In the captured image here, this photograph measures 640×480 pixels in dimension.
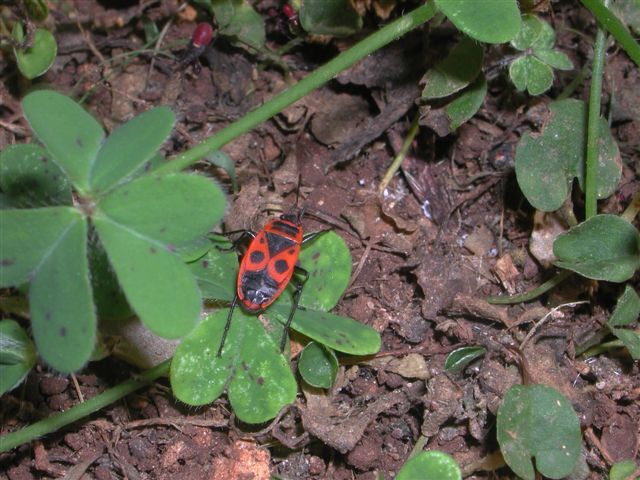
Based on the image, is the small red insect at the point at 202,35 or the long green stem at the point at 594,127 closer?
the long green stem at the point at 594,127

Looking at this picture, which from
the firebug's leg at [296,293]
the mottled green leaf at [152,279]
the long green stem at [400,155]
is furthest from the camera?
the long green stem at [400,155]

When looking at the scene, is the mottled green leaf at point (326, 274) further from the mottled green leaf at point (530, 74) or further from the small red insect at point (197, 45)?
the small red insect at point (197, 45)

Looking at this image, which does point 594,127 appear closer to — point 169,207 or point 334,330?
point 334,330

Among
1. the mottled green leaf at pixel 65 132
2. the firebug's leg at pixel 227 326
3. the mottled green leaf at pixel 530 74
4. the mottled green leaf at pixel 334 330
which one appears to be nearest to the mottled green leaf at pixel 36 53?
the mottled green leaf at pixel 65 132

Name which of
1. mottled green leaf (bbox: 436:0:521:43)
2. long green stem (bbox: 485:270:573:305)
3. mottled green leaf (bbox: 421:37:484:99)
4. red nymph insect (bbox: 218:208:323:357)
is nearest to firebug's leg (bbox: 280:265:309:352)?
red nymph insect (bbox: 218:208:323:357)

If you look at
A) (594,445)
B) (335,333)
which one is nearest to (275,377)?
(335,333)

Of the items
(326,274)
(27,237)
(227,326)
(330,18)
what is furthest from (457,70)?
(27,237)

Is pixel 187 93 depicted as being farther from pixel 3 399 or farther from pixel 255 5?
pixel 3 399

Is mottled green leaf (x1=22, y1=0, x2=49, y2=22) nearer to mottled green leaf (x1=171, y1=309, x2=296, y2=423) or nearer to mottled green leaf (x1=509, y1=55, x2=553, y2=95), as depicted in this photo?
mottled green leaf (x1=171, y1=309, x2=296, y2=423)
